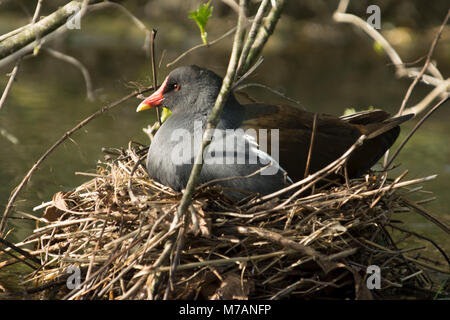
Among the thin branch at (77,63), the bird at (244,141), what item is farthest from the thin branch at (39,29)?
the bird at (244,141)

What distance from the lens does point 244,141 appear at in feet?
10.9

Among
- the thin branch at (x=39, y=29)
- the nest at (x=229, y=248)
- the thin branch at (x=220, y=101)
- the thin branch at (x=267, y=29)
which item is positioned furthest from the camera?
the nest at (x=229, y=248)

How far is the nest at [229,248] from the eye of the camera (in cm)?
289

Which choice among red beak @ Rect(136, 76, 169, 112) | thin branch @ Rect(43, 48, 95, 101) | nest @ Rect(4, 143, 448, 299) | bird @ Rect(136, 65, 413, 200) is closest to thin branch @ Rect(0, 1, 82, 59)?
thin branch @ Rect(43, 48, 95, 101)

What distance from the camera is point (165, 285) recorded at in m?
2.93

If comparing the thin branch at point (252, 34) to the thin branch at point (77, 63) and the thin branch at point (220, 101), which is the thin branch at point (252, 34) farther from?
the thin branch at point (77, 63)

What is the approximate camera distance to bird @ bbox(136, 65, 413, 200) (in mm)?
3266

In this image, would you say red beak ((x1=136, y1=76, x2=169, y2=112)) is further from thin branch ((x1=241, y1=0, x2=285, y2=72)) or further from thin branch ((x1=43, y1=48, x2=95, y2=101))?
thin branch ((x1=241, y1=0, x2=285, y2=72))

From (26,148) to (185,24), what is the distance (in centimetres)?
569

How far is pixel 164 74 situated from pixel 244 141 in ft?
12.3

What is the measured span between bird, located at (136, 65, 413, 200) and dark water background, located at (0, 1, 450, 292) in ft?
0.74

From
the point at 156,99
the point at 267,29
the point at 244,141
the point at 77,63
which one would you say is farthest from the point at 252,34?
the point at 156,99

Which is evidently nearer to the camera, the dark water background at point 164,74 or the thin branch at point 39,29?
the thin branch at point 39,29

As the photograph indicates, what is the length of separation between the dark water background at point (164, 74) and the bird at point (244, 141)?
0.23 m
